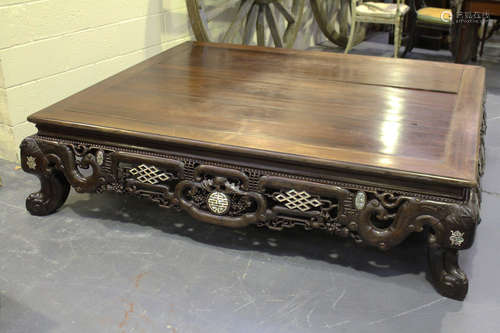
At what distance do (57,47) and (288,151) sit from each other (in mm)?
1387

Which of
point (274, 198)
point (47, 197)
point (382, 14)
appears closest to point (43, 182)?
point (47, 197)

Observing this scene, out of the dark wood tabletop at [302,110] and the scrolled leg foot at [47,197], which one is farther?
the scrolled leg foot at [47,197]

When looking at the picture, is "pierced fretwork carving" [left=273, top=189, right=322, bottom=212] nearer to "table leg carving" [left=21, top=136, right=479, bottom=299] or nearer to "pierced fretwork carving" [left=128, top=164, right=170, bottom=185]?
"table leg carving" [left=21, top=136, right=479, bottom=299]

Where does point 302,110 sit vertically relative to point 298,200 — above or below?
above

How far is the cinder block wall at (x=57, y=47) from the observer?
228 cm

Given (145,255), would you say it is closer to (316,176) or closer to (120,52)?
(316,176)

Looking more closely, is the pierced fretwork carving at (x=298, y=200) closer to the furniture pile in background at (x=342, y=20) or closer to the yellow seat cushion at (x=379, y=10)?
the furniture pile in background at (x=342, y=20)

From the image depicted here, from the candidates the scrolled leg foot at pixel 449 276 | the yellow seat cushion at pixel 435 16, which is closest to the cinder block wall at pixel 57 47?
the scrolled leg foot at pixel 449 276

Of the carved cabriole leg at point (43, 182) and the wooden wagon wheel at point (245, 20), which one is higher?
the wooden wagon wheel at point (245, 20)

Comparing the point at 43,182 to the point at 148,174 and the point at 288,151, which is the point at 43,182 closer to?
the point at 148,174

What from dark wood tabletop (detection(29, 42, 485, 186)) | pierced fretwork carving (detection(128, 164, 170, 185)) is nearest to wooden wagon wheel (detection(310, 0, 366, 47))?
dark wood tabletop (detection(29, 42, 485, 186))

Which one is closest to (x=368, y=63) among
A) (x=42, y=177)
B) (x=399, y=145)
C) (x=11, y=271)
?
(x=399, y=145)

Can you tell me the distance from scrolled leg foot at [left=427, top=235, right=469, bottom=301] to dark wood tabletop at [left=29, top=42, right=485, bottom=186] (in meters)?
0.27

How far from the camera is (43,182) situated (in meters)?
1.99
